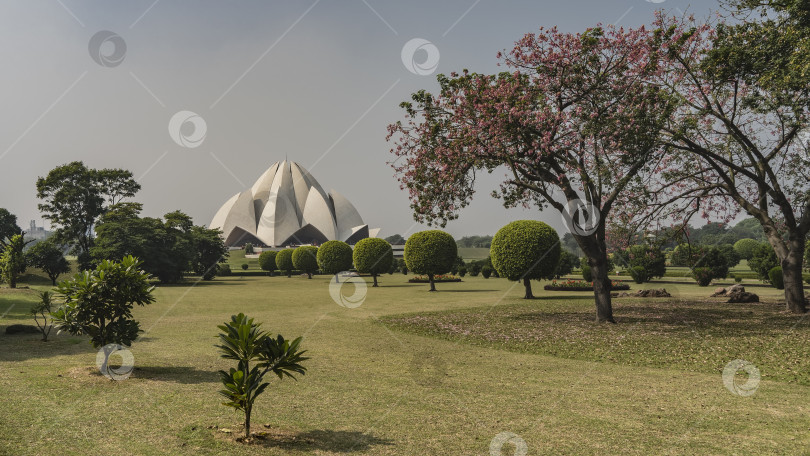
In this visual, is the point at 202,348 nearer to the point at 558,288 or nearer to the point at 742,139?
the point at 742,139

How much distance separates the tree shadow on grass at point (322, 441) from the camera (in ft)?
16.6

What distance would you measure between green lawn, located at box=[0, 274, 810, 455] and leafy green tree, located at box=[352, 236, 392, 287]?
81.0ft

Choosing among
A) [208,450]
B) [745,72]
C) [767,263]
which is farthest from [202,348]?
[767,263]

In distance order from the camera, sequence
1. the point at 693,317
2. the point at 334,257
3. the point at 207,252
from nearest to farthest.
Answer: the point at 693,317, the point at 334,257, the point at 207,252

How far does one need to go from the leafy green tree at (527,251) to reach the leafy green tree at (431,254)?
23.0ft

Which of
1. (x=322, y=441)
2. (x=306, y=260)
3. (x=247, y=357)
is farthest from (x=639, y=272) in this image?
(x=247, y=357)

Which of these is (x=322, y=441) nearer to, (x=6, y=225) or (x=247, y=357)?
(x=247, y=357)

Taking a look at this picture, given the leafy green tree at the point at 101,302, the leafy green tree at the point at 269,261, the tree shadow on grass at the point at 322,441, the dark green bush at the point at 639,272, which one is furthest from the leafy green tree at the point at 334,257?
the tree shadow on grass at the point at 322,441

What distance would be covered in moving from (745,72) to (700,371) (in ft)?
38.6

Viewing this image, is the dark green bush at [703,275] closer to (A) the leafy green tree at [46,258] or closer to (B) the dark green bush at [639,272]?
(B) the dark green bush at [639,272]

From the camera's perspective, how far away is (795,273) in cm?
1723

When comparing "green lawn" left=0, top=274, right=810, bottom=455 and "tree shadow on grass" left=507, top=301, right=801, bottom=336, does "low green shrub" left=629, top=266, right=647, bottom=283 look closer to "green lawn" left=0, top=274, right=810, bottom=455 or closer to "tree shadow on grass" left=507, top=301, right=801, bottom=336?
"tree shadow on grass" left=507, top=301, right=801, bottom=336

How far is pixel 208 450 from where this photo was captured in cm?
484

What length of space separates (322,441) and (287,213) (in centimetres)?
8972
